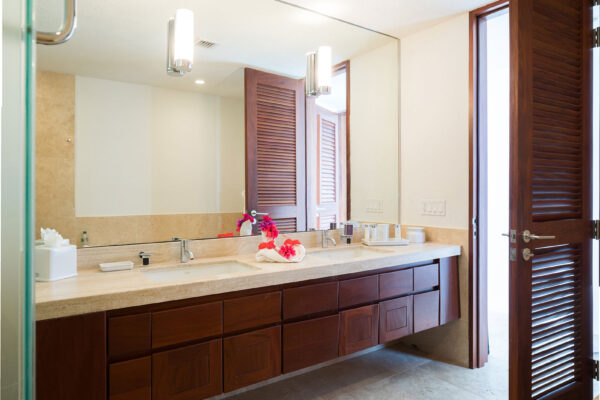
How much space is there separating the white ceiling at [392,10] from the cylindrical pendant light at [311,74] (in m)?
0.30

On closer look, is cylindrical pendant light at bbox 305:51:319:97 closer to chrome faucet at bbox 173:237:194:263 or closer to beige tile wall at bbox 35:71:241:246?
chrome faucet at bbox 173:237:194:263

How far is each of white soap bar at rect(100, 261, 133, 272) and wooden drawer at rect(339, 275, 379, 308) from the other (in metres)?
1.06

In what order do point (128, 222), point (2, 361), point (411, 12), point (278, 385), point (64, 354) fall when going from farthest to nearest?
point (411, 12), point (278, 385), point (128, 222), point (64, 354), point (2, 361)

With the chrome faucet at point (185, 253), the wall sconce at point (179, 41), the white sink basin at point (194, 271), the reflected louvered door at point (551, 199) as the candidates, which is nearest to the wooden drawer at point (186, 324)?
the white sink basin at point (194, 271)

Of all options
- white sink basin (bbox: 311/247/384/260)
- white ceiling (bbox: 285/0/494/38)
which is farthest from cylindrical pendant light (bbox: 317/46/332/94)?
white sink basin (bbox: 311/247/384/260)

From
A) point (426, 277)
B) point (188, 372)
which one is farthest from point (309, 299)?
point (426, 277)

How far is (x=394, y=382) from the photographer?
2.31 metres

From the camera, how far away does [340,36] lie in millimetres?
2619

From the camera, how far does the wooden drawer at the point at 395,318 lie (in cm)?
215

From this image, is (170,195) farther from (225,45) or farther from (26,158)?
(26,158)

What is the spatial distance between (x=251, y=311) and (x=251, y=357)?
0.20 meters

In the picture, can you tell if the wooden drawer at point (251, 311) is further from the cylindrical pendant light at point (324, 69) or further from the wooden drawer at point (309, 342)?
the cylindrical pendant light at point (324, 69)

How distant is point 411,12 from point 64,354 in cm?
263

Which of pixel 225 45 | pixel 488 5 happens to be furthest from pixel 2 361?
pixel 488 5
